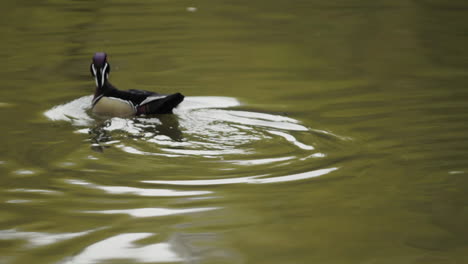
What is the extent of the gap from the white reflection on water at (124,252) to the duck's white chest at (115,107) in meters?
3.57

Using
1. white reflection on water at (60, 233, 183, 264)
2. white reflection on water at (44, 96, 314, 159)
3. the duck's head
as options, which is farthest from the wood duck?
white reflection on water at (60, 233, 183, 264)

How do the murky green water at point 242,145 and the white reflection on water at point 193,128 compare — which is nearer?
the murky green water at point 242,145

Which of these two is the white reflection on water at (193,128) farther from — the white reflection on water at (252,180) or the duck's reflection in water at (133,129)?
the white reflection on water at (252,180)

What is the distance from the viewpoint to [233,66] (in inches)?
397

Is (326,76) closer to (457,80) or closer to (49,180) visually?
(457,80)

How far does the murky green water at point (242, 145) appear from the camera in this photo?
15.1 ft

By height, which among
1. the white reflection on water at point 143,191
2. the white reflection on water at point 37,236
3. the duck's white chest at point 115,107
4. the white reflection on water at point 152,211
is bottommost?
the white reflection on water at point 37,236

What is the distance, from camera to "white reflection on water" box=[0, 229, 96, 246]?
4.63 metres

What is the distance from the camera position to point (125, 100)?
812 cm

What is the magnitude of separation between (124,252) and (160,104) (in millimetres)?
3606

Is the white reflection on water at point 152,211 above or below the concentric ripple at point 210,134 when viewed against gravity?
below

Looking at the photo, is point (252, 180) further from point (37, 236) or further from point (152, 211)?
point (37, 236)

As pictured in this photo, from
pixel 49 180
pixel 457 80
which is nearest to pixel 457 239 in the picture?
pixel 49 180

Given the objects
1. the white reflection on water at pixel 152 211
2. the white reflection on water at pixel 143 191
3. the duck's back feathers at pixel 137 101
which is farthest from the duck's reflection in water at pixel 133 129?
the white reflection on water at pixel 152 211
